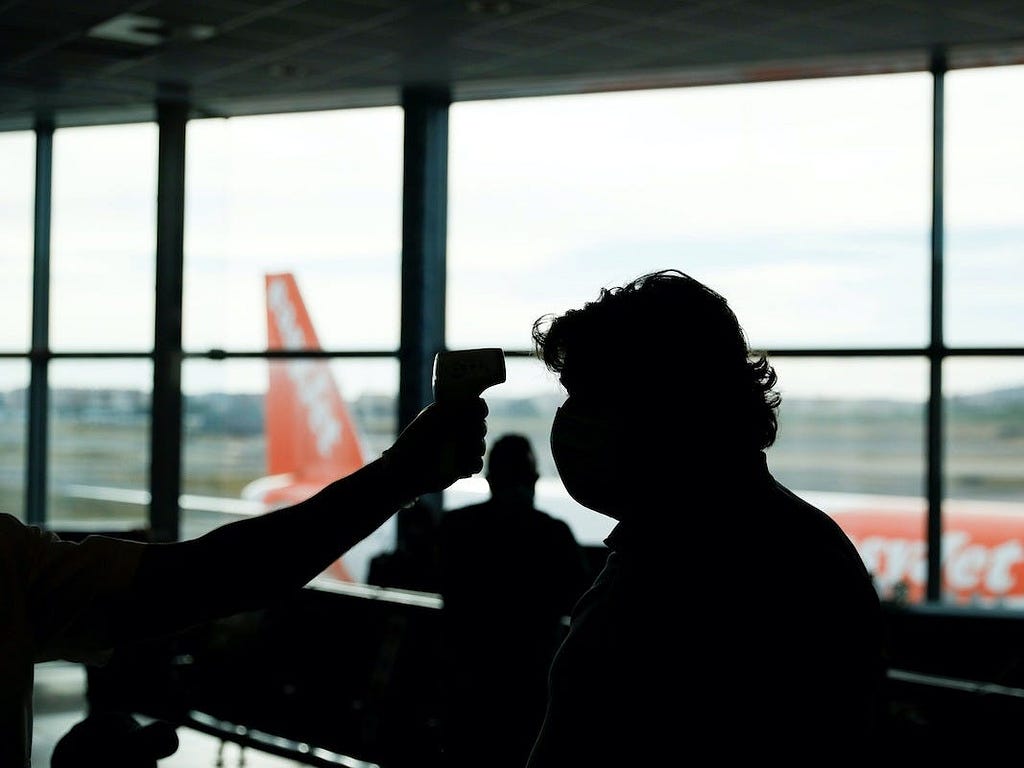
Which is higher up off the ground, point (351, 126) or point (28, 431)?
point (351, 126)

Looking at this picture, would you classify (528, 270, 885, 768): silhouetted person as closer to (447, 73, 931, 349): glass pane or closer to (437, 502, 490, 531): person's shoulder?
(437, 502, 490, 531): person's shoulder

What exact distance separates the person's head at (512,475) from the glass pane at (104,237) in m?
5.35

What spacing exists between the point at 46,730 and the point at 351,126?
4.28 m

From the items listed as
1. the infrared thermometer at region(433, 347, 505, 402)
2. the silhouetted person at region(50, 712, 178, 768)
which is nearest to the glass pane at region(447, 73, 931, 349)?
the silhouetted person at region(50, 712, 178, 768)

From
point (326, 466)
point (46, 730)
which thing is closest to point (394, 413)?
point (326, 466)

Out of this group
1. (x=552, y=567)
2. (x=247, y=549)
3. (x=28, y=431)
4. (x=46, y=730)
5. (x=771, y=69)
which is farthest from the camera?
(x=28, y=431)

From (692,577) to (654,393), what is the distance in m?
0.20

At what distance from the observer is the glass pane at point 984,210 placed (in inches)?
230

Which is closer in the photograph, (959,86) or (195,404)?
(959,86)

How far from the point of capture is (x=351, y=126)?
24.8ft

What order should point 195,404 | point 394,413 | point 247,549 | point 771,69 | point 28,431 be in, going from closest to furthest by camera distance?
point 247,549, point 771,69, point 394,413, point 195,404, point 28,431

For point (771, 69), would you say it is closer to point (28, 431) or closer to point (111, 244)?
point (111, 244)

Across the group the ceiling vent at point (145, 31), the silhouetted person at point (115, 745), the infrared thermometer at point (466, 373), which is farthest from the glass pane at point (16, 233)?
the infrared thermometer at point (466, 373)

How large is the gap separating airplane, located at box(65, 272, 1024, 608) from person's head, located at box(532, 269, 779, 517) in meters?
5.48
